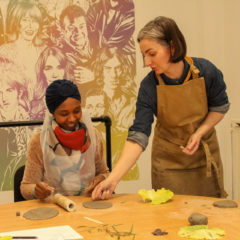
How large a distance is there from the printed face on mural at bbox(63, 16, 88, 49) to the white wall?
49 centimetres

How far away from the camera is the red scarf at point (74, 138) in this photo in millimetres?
2355

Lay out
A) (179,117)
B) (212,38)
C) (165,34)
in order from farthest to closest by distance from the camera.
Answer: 1. (212,38)
2. (179,117)
3. (165,34)

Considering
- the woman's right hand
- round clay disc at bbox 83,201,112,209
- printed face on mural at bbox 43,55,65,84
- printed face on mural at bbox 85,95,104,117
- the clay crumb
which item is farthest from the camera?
printed face on mural at bbox 85,95,104,117

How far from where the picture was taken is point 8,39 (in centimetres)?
323

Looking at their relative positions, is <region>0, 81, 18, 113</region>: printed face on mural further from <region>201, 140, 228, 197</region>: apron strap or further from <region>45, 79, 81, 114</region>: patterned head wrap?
<region>201, 140, 228, 197</region>: apron strap

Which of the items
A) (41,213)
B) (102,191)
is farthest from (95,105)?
(41,213)

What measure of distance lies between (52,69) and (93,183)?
142cm

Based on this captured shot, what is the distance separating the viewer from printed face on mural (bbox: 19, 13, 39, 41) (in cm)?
326

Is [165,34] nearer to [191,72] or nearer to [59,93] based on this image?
[191,72]

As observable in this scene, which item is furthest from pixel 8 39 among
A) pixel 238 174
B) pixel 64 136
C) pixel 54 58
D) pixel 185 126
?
pixel 238 174

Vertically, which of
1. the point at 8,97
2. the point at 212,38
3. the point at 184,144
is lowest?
the point at 184,144

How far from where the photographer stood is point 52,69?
339cm

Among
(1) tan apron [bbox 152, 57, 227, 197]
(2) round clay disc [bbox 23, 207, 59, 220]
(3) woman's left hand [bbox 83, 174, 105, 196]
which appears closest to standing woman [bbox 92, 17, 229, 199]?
(1) tan apron [bbox 152, 57, 227, 197]

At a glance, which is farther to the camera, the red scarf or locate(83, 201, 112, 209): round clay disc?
the red scarf
